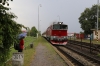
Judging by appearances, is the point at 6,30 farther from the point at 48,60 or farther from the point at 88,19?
the point at 88,19

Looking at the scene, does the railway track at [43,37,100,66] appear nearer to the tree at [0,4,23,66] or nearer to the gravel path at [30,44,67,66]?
the gravel path at [30,44,67,66]

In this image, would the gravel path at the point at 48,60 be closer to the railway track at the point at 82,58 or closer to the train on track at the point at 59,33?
the railway track at the point at 82,58

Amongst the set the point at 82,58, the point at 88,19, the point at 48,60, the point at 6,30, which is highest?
the point at 88,19

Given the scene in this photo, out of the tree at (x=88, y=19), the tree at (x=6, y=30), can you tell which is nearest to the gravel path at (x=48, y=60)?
the tree at (x=6, y=30)

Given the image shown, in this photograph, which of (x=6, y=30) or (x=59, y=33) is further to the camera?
(x=59, y=33)

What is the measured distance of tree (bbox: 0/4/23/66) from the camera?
6.79 metres

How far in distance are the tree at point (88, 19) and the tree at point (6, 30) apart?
67673 mm

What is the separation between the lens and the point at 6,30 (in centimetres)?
684

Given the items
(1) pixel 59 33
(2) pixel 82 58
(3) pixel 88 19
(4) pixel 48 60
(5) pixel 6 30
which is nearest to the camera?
(5) pixel 6 30

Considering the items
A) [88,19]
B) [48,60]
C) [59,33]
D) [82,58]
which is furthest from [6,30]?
[88,19]

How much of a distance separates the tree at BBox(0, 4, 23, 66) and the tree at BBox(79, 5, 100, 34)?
222 ft

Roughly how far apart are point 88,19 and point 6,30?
239ft

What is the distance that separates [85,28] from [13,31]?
68.8m

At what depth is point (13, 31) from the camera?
7.01 metres
